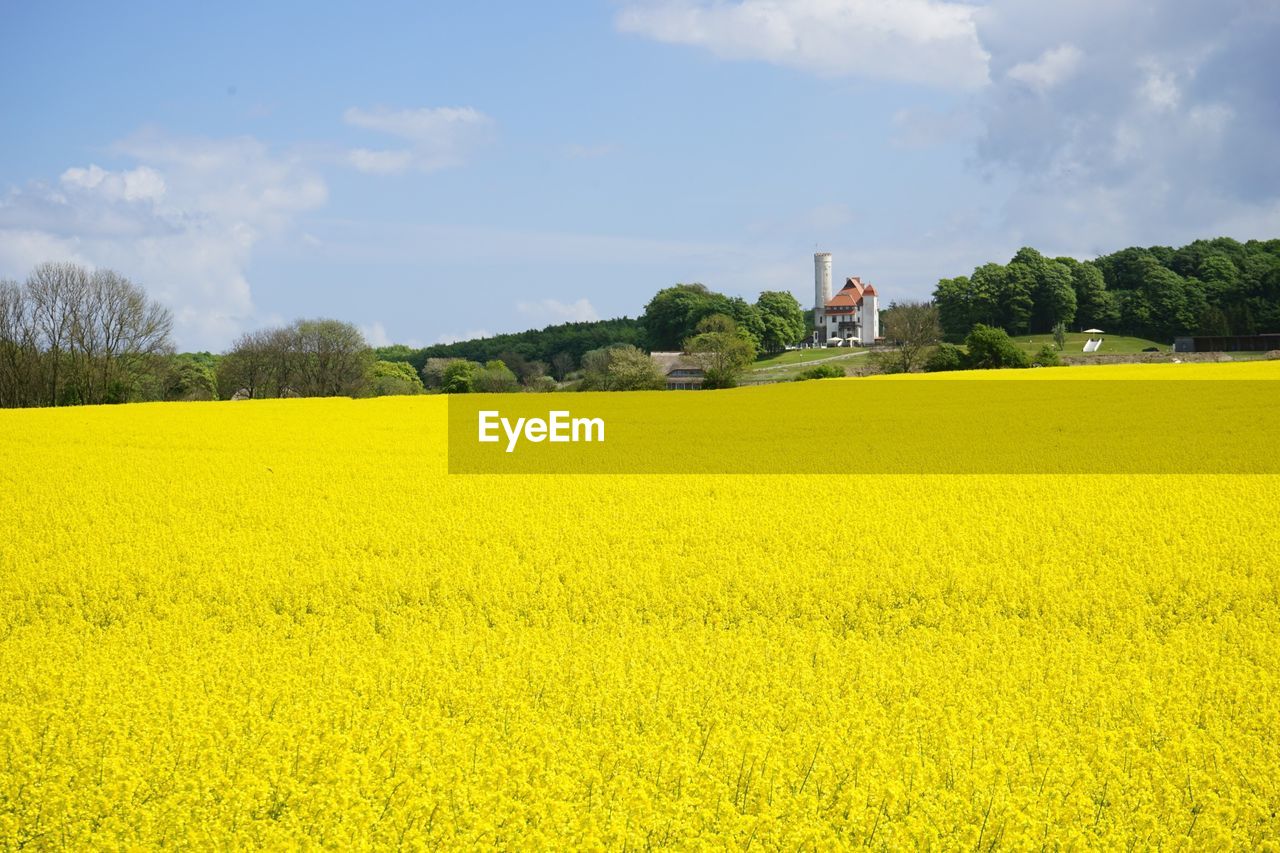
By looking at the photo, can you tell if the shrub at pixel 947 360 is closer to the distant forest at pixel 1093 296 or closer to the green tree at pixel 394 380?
the green tree at pixel 394 380

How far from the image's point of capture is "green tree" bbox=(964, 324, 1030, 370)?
6419 cm

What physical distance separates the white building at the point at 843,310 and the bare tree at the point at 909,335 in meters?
41.0

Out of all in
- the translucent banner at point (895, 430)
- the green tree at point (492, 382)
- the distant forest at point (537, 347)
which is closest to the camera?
the translucent banner at point (895, 430)

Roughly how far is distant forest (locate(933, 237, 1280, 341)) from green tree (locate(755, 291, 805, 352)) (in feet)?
50.0

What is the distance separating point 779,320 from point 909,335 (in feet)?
106

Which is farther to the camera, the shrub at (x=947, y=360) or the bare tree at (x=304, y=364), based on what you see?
the bare tree at (x=304, y=364)

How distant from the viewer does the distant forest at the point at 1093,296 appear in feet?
363

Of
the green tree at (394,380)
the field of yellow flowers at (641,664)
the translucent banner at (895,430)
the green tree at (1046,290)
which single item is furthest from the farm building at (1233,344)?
the field of yellow flowers at (641,664)

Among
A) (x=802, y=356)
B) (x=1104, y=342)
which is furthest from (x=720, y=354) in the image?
(x=1104, y=342)

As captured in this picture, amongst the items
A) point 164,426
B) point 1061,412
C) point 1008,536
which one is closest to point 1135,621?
point 1008,536

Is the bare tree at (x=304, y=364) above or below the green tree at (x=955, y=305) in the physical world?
below

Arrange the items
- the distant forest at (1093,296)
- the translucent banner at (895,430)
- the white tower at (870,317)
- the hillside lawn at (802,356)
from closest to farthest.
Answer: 1. the translucent banner at (895,430)
2. the hillside lawn at (802,356)
3. the distant forest at (1093,296)
4. the white tower at (870,317)

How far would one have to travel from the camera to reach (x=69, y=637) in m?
11.6

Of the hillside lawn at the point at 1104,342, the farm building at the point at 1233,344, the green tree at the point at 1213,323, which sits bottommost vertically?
the farm building at the point at 1233,344
